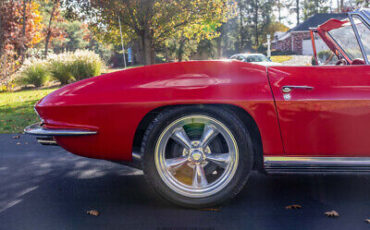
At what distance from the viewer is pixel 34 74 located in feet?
59.3

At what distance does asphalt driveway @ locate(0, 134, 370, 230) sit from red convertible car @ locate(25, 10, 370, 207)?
225mm

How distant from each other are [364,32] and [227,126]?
1.36 metres

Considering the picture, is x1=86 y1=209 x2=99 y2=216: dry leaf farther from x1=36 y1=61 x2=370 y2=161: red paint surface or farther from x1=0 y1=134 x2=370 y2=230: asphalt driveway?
x1=36 y1=61 x2=370 y2=161: red paint surface

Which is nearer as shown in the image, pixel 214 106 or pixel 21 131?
pixel 214 106

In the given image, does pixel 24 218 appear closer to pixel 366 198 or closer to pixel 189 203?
pixel 189 203

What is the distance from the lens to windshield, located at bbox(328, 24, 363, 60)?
3493mm

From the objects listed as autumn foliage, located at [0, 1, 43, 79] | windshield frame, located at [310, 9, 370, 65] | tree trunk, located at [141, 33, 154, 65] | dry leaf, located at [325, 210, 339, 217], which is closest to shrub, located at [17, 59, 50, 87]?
tree trunk, located at [141, 33, 154, 65]

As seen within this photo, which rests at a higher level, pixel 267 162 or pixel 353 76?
pixel 353 76

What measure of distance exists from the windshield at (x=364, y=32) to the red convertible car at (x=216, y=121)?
1 cm

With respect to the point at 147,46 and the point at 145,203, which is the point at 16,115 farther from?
the point at 147,46

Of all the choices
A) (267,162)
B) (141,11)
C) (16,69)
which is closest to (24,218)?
(267,162)

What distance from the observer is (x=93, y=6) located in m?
16.0

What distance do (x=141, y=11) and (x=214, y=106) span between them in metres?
13.2

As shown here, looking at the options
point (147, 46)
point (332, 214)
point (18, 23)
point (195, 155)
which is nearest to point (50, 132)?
point (195, 155)
